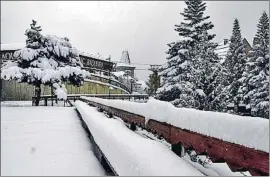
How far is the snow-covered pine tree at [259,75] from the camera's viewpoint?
2473cm

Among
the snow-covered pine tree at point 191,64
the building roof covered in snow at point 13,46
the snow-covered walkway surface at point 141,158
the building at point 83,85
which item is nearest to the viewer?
the snow-covered walkway surface at point 141,158

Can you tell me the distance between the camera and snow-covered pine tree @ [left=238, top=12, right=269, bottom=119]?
2473cm

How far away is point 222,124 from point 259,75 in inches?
1015

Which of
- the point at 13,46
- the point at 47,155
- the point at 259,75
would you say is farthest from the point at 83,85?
the point at 47,155

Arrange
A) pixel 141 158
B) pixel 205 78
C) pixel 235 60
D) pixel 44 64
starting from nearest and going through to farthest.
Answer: pixel 141 158 → pixel 44 64 → pixel 205 78 → pixel 235 60

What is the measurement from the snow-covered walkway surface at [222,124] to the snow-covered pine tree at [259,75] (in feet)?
74.2

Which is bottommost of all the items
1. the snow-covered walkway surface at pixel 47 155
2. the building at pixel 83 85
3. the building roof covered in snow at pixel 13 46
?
the snow-covered walkway surface at pixel 47 155

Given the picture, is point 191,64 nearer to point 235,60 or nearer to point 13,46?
point 235,60

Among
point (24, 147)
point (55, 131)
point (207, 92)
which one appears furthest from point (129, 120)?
point (207, 92)

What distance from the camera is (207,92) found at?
24031mm

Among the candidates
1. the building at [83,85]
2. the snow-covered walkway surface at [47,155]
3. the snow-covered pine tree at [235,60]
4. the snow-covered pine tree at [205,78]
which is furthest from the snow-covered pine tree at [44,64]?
the snow-covered pine tree at [235,60]

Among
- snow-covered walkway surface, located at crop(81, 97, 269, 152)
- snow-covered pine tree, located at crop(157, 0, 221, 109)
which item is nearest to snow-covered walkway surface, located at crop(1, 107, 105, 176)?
snow-covered walkway surface, located at crop(81, 97, 269, 152)

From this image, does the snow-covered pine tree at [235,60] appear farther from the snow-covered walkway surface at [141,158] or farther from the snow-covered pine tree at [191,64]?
the snow-covered walkway surface at [141,158]

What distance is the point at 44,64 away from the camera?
20.5 metres
